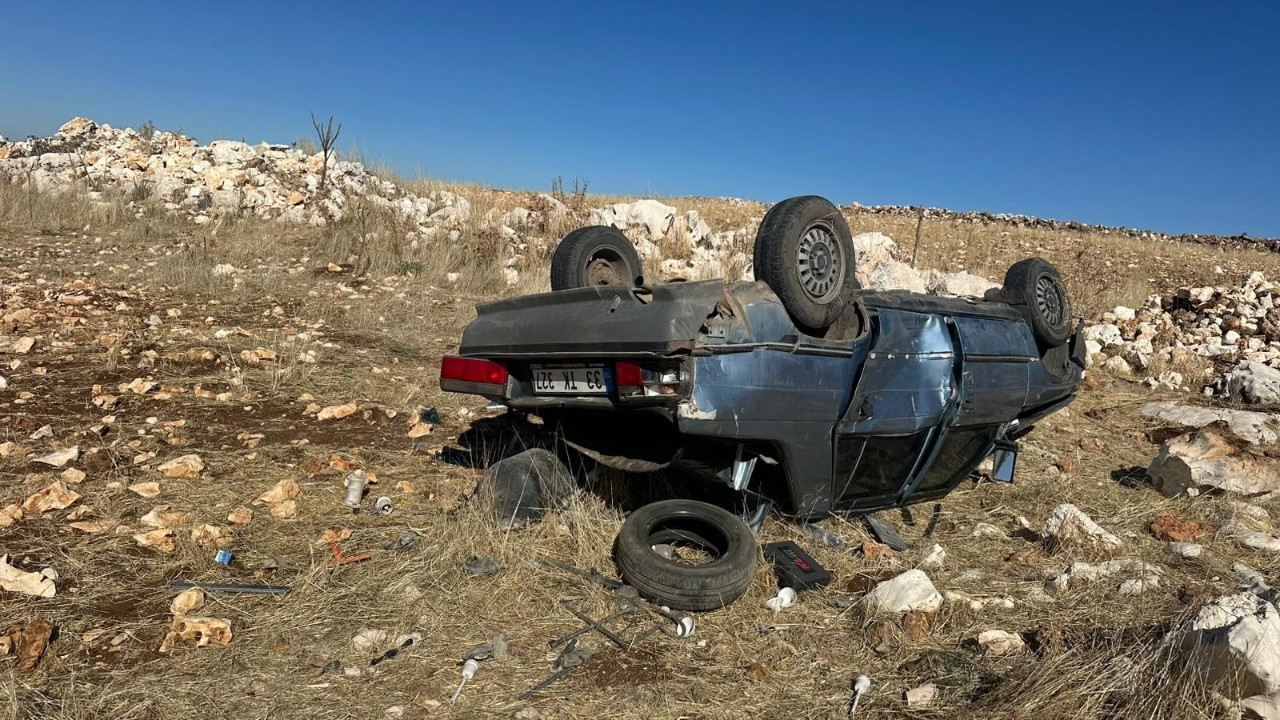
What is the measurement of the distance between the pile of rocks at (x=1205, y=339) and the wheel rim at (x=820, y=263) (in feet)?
19.8

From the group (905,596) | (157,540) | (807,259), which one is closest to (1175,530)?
(905,596)

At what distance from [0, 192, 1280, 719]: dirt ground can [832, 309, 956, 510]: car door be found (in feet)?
1.12

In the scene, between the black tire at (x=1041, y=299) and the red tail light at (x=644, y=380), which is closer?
the red tail light at (x=644, y=380)

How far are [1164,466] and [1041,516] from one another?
42.8 inches

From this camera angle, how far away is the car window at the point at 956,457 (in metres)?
3.95

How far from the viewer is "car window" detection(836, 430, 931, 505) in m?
3.50

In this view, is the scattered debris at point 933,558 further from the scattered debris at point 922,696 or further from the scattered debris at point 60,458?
the scattered debris at point 60,458

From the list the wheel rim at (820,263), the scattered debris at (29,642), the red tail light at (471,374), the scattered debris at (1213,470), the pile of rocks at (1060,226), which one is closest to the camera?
the scattered debris at (29,642)

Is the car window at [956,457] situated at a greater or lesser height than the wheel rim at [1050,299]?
lesser

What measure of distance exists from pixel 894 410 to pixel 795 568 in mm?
898

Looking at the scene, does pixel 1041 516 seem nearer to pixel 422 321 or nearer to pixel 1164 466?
pixel 1164 466

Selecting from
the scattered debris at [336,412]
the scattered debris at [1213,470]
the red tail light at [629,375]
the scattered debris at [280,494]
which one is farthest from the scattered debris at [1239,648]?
the scattered debris at [336,412]

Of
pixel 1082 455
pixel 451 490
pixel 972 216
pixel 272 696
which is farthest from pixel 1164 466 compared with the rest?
pixel 972 216

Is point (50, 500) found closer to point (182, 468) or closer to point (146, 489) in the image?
point (146, 489)
